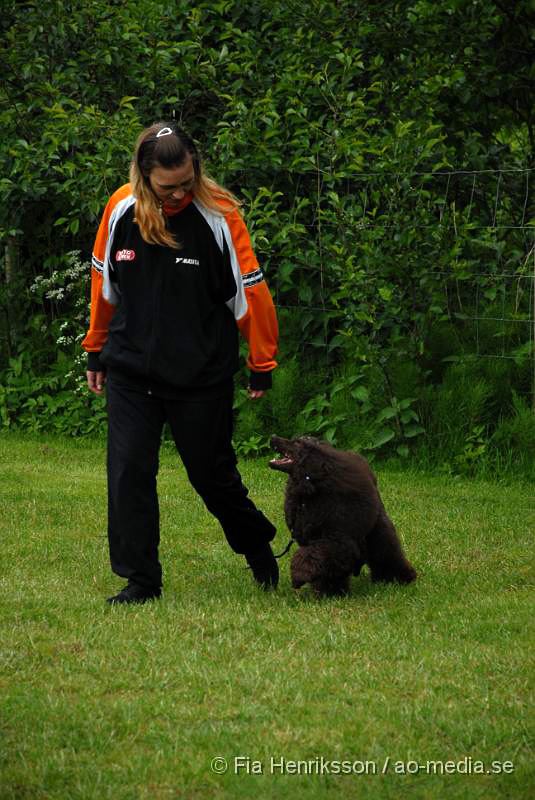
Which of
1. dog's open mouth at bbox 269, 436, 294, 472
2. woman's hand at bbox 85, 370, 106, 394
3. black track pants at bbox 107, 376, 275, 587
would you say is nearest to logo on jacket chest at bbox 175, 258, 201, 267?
black track pants at bbox 107, 376, 275, 587

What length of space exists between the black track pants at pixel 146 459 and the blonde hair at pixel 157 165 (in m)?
0.73

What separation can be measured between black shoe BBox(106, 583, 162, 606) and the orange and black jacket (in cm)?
96

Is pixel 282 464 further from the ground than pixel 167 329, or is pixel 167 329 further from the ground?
pixel 167 329

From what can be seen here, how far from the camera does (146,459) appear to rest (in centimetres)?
551

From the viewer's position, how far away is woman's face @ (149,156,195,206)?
525cm

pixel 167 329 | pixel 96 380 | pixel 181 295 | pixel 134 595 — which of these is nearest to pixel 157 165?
pixel 181 295

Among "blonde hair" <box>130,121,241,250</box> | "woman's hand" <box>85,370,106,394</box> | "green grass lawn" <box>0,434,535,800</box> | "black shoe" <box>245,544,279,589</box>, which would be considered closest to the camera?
"green grass lawn" <box>0,434,535,800</box>

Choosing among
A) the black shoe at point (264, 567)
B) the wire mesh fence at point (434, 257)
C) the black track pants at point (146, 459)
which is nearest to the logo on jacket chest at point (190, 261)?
the black track pants at point (146, 459)

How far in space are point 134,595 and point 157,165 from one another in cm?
193

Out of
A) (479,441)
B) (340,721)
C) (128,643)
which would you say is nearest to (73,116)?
(479,441)

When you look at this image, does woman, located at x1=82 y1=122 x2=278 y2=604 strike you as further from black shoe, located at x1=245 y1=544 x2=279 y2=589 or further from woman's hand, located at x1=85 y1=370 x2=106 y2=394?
black shoe, located at x1=245 y1=544 x2=279 y2=589

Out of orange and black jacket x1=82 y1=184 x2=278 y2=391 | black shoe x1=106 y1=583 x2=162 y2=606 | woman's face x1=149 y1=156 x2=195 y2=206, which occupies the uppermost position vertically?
woman's face x1=149 y1=156 x2=195 y2=206

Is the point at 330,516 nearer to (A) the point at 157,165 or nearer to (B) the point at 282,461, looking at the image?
(B) the point at 282,461

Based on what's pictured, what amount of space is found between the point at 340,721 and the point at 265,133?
6268mm
